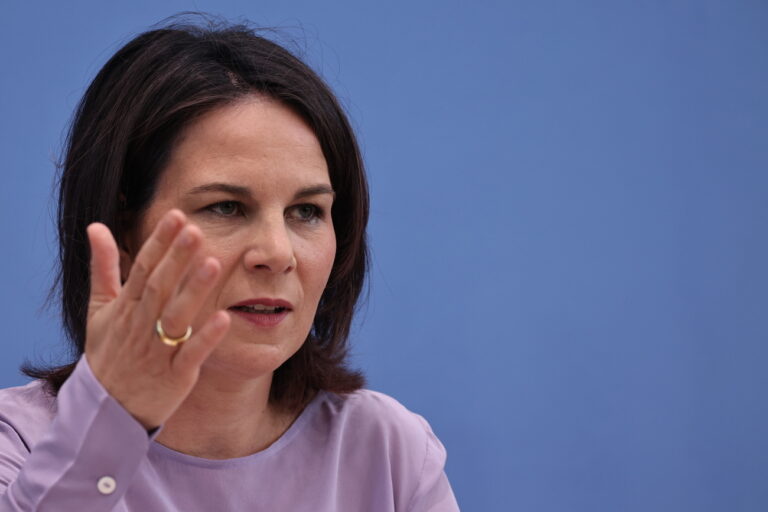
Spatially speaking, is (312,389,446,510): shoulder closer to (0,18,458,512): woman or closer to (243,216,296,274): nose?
(0,18,458,512): woman

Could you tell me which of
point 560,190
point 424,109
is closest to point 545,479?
point 560,190

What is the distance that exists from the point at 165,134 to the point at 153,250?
42 centimetres

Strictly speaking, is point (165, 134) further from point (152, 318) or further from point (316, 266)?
point (152, 318)

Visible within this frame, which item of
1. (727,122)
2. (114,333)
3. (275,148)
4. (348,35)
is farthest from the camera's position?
(727,122)

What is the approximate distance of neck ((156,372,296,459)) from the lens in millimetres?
1290

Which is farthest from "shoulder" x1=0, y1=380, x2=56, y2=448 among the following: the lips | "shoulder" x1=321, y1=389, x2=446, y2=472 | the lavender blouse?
"shoulder" x1=321, y1=389, x2=446, y2=472

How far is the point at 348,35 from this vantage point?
219 cm

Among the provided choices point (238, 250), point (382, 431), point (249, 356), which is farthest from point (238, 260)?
point (382, 431)

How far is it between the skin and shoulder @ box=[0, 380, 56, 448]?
0.16 meters

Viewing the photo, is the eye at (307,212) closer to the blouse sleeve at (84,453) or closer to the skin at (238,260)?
the skin at (238,260)

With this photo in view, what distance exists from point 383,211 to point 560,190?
454 millimetres

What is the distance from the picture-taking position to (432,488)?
146 cm

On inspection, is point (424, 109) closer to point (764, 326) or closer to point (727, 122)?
point (727, 122)


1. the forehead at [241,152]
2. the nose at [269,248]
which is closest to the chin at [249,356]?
the nose at [269,248]
